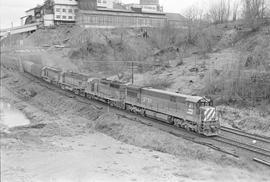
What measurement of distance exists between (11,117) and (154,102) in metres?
17.2

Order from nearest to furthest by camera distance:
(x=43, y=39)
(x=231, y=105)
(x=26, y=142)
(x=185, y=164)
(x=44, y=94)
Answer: (x=185, y=164)
(x=26, y=142)
(x=231, y=105)
(x=44, y=94)
(x=43, y=39)

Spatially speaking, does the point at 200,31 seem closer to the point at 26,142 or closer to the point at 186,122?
the point at 186,122

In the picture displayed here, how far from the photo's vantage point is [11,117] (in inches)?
1505

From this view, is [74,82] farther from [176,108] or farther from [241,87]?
[241,87]

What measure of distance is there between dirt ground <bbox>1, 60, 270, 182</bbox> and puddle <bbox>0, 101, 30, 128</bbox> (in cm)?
157

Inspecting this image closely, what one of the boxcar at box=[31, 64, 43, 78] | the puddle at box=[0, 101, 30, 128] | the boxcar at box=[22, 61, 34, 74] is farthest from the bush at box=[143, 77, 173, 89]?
the boxcar at box=[22, 61, 34, 74]

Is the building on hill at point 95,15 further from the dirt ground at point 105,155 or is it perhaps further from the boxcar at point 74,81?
the dirt ground at point 105,155

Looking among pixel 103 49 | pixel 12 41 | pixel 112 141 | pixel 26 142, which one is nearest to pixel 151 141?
pixel 112 141

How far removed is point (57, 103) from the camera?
1727 inches

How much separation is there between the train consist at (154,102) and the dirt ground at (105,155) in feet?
7.32

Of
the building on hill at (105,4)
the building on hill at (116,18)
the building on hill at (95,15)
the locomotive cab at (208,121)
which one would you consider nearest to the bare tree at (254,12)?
the building on hill at (95,15)

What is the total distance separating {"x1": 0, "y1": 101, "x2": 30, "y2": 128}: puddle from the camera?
3462 cm

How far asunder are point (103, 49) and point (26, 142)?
60.3 meters

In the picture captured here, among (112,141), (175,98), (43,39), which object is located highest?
(43,39)
